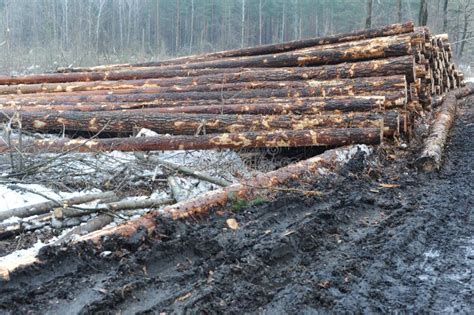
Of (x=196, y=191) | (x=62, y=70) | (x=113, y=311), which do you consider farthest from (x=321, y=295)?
(x=62, y=70)

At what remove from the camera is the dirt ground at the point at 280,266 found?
273cm

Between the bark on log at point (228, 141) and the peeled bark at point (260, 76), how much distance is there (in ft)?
6.51

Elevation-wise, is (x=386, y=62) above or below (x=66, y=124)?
above

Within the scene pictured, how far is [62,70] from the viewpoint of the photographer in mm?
11961

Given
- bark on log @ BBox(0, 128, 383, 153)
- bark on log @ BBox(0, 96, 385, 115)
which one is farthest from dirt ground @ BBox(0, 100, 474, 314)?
bark on log @ BBox(0, 96, 385, 115)

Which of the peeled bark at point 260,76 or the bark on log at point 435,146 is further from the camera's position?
the peeled bark at point 260,76

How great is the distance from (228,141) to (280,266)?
3201 millimetres

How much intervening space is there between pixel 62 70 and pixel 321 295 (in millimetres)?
10881

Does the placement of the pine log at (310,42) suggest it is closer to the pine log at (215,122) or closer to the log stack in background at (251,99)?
the log stack in background at (251,99)

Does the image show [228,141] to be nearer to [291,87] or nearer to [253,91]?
[253,91]

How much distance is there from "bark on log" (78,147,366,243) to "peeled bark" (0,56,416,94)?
2.34 meters

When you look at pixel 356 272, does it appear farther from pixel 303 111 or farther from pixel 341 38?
pixel 341 38

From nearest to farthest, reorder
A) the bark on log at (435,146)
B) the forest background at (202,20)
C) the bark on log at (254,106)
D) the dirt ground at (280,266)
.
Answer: the dirt ground at (280,266)
the bark on log at (435,146)
the bark on log at (254,106)
the forest background at (202,20)

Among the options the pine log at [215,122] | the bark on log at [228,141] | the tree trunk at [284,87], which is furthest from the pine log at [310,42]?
the bark on log at [228,141]
